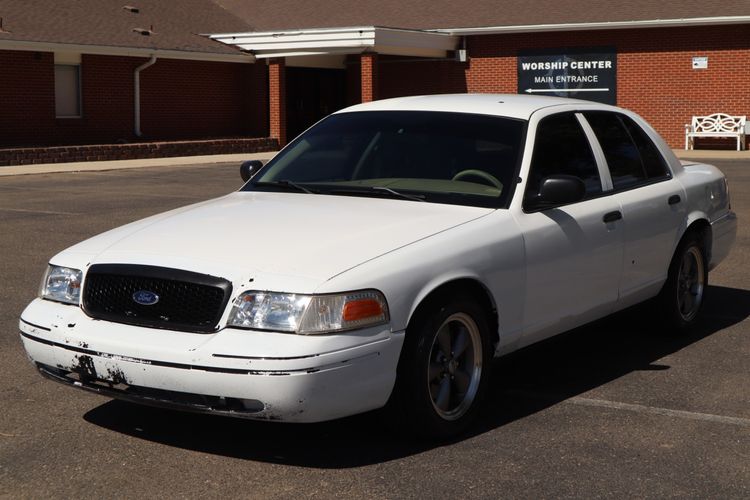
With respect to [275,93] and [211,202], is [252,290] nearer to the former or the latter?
[211,202]

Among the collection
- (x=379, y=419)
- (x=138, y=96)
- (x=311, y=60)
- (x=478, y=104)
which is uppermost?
(x=311, y=60)

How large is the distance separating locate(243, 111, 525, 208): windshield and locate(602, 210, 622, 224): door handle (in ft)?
2.40

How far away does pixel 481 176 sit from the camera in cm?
631

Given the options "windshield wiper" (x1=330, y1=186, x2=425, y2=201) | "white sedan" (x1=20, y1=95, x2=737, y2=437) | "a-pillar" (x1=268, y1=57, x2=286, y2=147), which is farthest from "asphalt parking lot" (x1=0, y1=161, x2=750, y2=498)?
"a-pillar" (x1=268, y1=57, x2=286, y2=147)

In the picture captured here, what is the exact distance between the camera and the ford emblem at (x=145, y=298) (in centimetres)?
511

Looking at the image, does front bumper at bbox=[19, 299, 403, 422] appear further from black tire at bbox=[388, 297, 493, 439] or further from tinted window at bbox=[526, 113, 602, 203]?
tinted window at bbox=[526, 113, 602, 203]

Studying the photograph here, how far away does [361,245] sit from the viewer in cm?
527

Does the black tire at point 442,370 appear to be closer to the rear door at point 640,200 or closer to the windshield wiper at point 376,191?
the windshield wiper at point 376,191

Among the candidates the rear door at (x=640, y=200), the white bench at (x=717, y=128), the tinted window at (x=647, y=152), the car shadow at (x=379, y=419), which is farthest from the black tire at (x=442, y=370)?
the white bench at (x=717, y=128)

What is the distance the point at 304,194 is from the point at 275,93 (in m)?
26.9

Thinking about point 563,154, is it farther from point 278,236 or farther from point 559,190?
point 278,236

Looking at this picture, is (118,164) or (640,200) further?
(118,164)

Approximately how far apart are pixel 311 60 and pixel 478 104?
97.6 ft

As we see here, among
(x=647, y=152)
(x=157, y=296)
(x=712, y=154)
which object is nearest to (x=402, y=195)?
(x=157, y=296)
